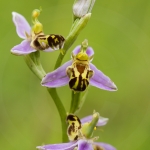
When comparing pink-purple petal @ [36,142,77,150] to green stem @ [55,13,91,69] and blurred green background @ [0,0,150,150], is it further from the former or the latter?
blurred green background @ [0,0,150,150]

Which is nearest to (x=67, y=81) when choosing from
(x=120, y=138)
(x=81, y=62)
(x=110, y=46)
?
(x=81, y=62)

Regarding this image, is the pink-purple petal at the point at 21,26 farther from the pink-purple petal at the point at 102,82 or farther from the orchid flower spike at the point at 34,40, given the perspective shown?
the pink-purple petal at the point at 102,82

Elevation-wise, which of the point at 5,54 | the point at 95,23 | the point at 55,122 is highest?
the point at 95,23

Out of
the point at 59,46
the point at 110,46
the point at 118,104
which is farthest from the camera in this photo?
the point at 110,46

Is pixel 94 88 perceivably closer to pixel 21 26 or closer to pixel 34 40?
pixel 21 26

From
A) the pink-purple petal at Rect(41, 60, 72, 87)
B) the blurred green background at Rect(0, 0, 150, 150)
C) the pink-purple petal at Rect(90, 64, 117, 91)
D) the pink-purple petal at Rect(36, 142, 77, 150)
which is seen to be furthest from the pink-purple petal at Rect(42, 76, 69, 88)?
the blurred green background at Rect(0, 0, 150, 150)

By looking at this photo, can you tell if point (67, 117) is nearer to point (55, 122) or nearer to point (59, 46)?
point (59, 46)
